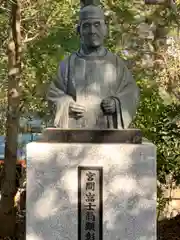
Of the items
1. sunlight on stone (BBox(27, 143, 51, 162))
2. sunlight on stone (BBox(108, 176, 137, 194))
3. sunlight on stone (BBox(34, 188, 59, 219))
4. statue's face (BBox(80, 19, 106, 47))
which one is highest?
statue's face (BBox(80, 19, 106, 47))

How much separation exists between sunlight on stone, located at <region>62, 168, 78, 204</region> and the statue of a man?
1.40ft

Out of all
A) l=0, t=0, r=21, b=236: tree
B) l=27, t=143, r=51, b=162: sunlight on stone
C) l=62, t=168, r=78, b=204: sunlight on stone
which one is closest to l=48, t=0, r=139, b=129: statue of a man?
l=27, t=143, r=51, b=162: sunlight on stone

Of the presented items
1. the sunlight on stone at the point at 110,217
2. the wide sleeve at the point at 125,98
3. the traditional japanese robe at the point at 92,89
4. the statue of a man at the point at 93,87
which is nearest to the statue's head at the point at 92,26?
the statue of a man at the point at 93,87

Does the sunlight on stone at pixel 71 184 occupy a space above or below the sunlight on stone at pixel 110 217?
above

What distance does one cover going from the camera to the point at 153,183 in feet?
13.4

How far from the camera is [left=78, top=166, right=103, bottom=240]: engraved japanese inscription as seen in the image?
13.5 feet

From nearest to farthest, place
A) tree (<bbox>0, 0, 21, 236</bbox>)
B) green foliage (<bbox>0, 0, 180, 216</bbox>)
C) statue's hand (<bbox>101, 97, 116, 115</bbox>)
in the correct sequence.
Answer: statue's hand (<bbox>101, 97, 116, 115</bbox>)
tree (<bbox>0, 0, 21, 236</bbox>)
green foliage (<bbox>0, 0, 180, 216</bbox>)

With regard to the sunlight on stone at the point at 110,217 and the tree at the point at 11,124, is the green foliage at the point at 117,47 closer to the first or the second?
the tree at the point at 11,124

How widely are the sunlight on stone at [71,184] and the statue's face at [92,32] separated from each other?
1130 mm

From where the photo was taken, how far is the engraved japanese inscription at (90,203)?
4.11 meters

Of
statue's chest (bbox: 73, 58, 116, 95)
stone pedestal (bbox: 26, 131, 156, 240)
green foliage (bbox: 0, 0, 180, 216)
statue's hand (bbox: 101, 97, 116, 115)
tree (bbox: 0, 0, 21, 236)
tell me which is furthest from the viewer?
green foliage (bbox: 0, 0, 180, 216)

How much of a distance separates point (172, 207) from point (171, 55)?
3.09 meters

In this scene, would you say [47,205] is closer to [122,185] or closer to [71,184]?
[71,184]

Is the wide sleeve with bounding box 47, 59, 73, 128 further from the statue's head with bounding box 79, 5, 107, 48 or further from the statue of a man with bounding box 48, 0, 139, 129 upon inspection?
the statue's head with bounding box 79, 5, 107, 48
